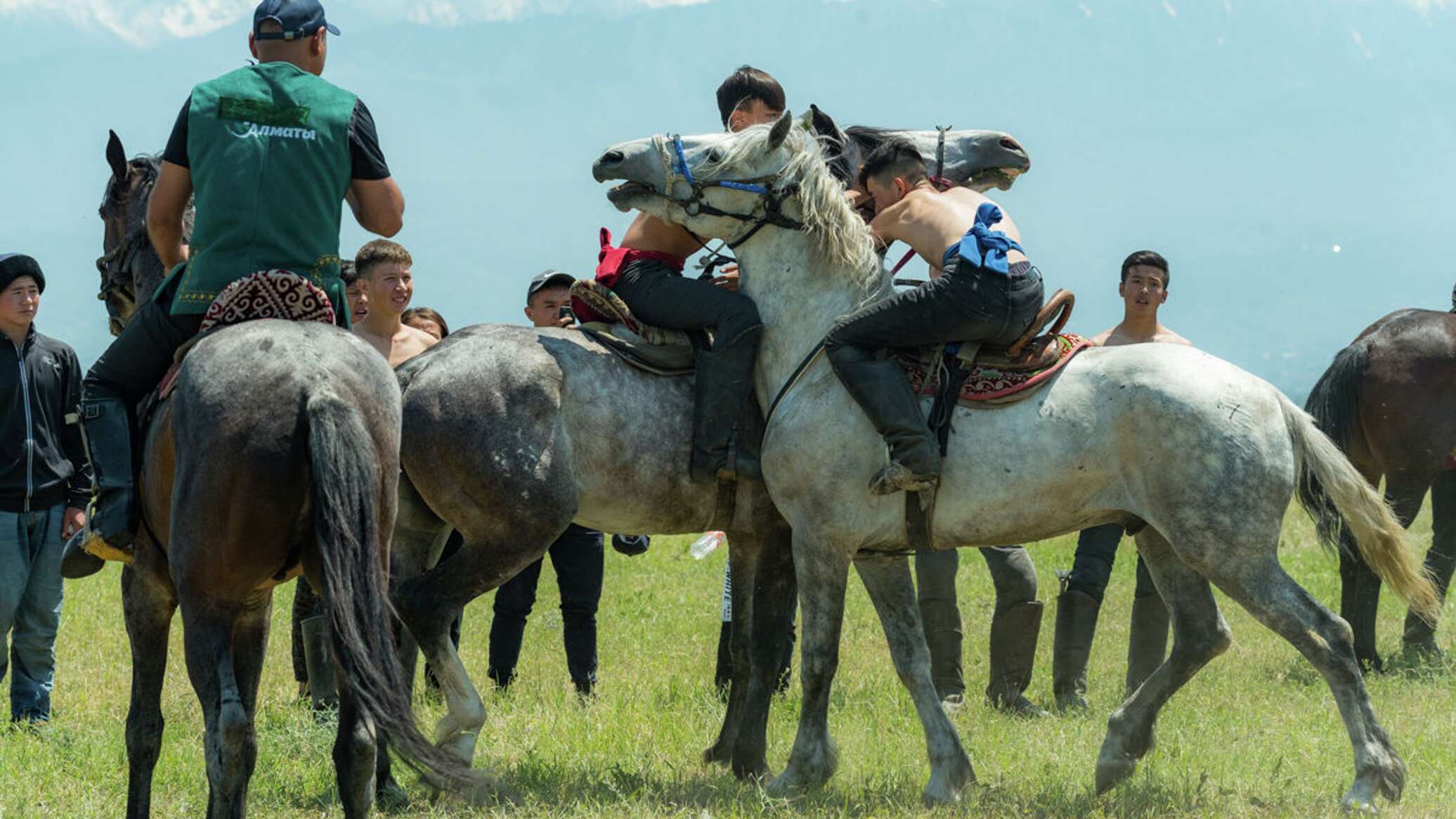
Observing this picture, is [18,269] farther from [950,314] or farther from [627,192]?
[950,314]

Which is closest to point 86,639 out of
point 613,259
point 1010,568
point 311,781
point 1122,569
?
point 311,781

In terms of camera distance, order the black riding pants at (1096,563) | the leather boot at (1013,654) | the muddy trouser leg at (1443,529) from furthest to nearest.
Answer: the muddy trouser leg at (1443,529), the black riding pants at (1096,563), the leather boot at (1013,654)

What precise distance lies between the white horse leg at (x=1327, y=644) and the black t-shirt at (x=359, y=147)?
3626 millimetres

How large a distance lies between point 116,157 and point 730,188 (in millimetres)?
2712

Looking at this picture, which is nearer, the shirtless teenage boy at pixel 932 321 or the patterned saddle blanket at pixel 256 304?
the patterned saddle blanket at pixel 256 304

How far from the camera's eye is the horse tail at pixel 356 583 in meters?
4.36

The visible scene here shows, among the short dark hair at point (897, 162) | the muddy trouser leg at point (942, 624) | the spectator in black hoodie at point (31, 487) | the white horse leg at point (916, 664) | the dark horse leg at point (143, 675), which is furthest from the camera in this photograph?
the muddy trouser leg at point (942, 624)

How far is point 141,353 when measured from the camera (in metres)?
5.19

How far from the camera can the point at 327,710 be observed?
7.34 metres

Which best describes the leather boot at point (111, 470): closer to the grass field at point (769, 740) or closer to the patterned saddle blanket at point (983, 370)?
the grass field at point (769, 740)

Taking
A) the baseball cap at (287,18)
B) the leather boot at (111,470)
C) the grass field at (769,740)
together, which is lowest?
the grass field at (769,740)

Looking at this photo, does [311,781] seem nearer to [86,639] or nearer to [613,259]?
[613,259]

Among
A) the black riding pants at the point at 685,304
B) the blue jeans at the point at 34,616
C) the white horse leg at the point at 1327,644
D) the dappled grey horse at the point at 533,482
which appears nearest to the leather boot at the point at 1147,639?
the white horse leg at the point at 1327,644

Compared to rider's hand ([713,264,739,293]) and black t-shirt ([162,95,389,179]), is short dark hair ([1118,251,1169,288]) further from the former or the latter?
black t-shirt ([162,95,389,179])
